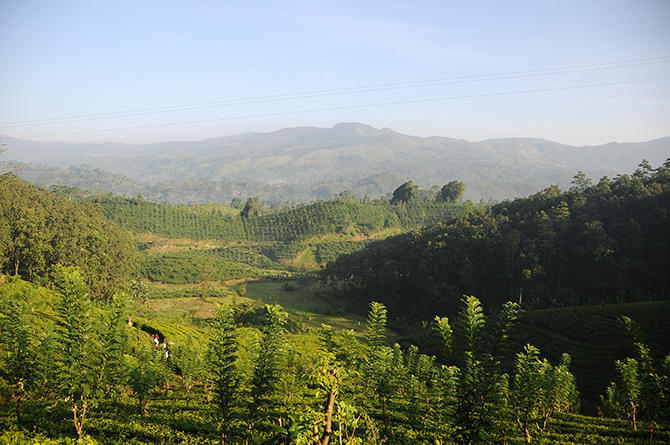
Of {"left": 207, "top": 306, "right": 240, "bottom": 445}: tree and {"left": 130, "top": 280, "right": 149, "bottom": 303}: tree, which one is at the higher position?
{"left": 207, "top": 306, "right": 240, "bottom": 445}: tree

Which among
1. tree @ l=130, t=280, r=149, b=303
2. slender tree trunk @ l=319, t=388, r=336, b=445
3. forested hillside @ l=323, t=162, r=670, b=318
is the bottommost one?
tree @ l=130, t=280, r=149, b=303

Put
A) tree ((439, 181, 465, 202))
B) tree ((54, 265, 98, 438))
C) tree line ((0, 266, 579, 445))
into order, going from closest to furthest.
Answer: tree line ((0, 266, 579, 445)), tree ((54, 265, 98, 438)), tree ((439, 181, 465, 202))

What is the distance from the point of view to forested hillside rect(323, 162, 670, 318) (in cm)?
5569

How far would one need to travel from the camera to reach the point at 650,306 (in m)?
43.5

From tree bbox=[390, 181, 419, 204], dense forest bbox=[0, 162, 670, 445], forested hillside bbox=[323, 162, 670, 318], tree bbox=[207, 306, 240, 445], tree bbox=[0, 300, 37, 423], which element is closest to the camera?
dense forest bbox=[0, 162, 670, 445]

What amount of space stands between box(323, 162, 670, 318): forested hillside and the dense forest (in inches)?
13.8

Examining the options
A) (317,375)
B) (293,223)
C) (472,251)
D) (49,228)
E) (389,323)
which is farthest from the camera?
(293,223)

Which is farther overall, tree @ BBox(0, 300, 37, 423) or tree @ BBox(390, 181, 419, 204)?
tree @ BBox(390, 181, 419, 204)

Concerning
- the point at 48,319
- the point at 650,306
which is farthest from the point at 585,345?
the point at 48,319

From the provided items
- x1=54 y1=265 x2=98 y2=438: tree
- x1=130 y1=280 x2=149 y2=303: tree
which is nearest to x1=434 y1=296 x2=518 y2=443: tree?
x1=54 y1=265 x2=98 y2=438: tree

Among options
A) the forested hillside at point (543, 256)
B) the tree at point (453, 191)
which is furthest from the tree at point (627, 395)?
the tree at point (453, 191)

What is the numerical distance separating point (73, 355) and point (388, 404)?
69.2 feet

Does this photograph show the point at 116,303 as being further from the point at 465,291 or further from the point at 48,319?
the point at 465,291

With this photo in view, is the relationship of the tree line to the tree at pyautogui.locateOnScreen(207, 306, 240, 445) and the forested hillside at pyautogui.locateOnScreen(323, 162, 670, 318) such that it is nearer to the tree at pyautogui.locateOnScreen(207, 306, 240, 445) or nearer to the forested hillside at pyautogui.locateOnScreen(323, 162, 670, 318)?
the tree at pyautogui.locateOnScreen(207, 306, 240, 445)
